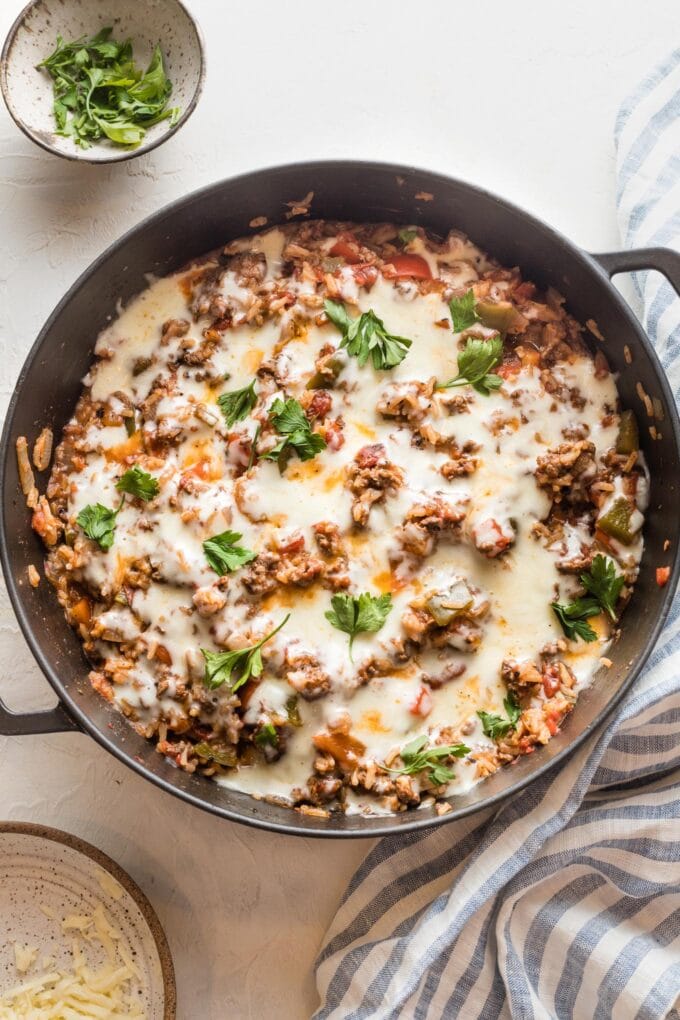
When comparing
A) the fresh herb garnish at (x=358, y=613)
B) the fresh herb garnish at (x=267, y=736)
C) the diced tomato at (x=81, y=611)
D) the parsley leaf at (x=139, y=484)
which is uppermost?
the parsley leaf at (x=139, y=484)

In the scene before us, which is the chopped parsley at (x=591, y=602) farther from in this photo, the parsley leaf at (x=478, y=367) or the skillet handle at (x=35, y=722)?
the skillet handle at (x=35, y=722)

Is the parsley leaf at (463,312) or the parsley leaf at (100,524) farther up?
the parsley leaf at (463,312)

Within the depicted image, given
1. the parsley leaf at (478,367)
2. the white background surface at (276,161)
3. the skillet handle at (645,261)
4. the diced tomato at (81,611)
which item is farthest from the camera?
the white background surface at (276,161)

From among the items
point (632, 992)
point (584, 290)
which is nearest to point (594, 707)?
point (632, 992)

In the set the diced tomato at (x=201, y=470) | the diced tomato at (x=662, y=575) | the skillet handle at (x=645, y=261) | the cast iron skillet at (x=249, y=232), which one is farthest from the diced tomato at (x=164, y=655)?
the skillet handle at (x=645, y=261)

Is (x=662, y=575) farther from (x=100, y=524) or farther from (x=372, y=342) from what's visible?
(x=100, y=524)

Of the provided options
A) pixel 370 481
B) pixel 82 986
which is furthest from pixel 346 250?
pixel 82 986
